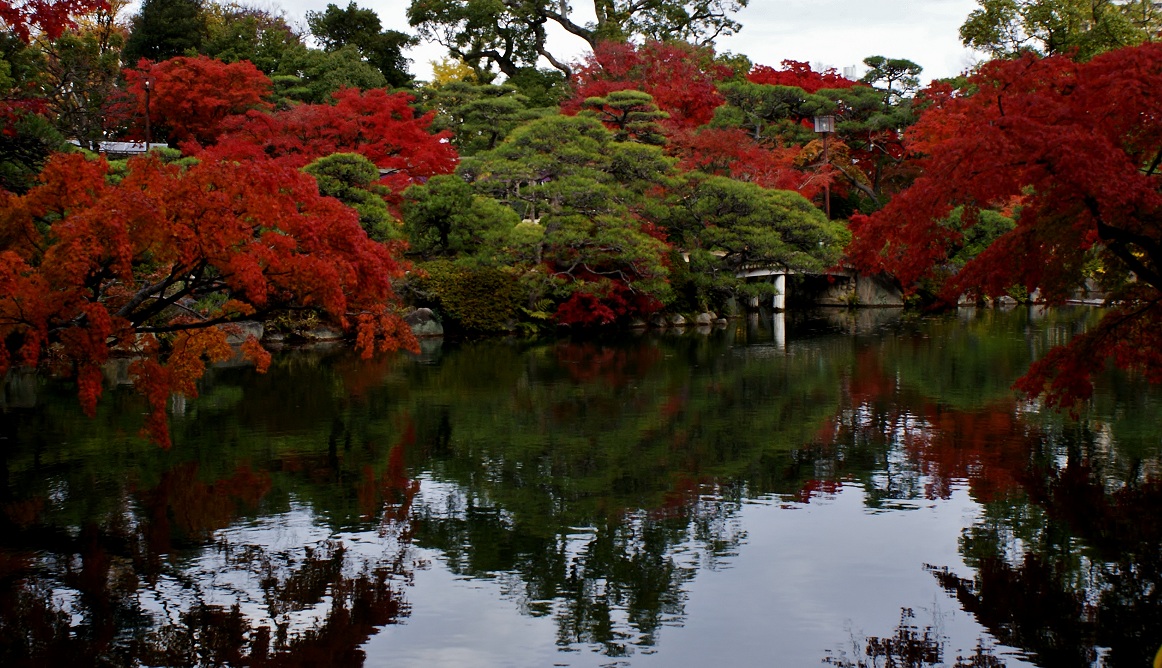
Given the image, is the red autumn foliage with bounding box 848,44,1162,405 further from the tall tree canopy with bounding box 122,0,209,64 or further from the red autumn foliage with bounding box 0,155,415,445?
the tall tree canopy with bounding box 122,0,209,64

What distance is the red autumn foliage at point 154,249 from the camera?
7.94m

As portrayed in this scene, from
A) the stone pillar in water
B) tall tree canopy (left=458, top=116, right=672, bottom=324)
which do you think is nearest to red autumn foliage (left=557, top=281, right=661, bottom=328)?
tall tree canopy (left=458, top=116, right=672, bottom=324)

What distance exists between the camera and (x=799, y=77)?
118 ft

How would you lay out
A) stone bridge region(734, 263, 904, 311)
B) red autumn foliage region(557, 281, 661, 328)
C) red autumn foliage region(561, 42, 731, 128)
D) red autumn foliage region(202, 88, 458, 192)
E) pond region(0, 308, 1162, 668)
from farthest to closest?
stone bridge region(734, 263, 904, 311), red autumn foliage region(561, 42, 731, 128), red autumn foliage region(202, 88, 458, 192), red autumn foliage region(557, 281, 661, 328), pond region(0, 308, 1162, 668)

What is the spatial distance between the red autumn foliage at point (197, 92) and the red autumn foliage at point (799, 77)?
17.0 metres

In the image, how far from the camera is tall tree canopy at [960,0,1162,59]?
25172mm

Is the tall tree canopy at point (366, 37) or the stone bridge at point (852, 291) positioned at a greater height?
the tall tree canopy at point (366, 37)

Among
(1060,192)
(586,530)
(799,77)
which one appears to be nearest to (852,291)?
(799,77)

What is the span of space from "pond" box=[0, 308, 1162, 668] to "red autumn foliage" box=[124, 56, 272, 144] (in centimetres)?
1481

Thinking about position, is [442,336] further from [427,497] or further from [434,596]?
[434,596]

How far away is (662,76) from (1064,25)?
11413mm

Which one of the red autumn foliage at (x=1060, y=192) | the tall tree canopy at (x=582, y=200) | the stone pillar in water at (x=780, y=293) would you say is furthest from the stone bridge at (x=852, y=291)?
the red autumn foliage at (x=1060, y=192)

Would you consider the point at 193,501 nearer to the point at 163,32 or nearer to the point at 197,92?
the point at 197,92

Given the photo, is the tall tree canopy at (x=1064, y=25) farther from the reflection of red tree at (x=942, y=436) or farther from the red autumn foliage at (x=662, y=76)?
the reflection of red tree at (x=942, y=436)
